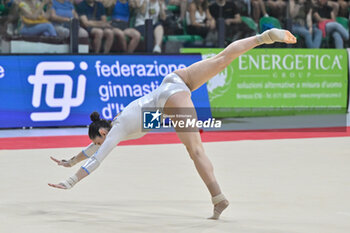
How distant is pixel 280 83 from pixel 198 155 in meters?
10.5

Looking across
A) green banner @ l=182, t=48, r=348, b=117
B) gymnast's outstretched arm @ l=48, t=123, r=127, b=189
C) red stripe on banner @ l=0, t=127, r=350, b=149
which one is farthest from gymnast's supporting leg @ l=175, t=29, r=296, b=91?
green banner @ l=182, t=48, r=348, b=117

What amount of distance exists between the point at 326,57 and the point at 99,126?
11293 mm

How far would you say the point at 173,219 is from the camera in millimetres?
5945

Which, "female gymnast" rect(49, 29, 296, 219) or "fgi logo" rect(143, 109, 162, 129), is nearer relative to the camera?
"female gymnast" rect(49, 29, 296, 219)

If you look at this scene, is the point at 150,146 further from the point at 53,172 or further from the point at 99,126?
the point at 99,126

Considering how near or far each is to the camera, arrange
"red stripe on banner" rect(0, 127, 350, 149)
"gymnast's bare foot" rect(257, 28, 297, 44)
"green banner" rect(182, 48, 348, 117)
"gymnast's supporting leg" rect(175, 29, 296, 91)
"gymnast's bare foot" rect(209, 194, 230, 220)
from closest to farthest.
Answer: "gymnast's bare foot" rect(209, 194, 230, 220) → "gymnast's supporting leg" rect(175, 29, 296, 91) → "gymnast's bare foot" rect(257, 28, 297, 44) → "red stripe on banner" rect(0, 127, 350, 149) → "green banner" rect(182, 48, 348, 117)

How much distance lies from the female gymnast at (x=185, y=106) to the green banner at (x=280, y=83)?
9.18 m

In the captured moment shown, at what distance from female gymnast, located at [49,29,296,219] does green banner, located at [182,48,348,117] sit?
362 inches

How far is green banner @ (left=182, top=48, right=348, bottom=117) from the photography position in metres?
15.7

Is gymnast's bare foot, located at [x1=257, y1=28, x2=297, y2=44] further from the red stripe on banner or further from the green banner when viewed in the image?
the green banner

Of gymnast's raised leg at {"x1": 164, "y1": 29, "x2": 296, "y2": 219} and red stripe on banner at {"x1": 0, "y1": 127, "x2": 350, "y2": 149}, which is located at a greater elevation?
gymnast's raised leg at {"x1": 164, "y1": 29, "x2": 296, "y2": 219}

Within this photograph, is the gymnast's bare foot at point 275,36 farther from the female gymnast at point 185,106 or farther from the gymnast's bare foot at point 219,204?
the gymnast's bare foot at point 219,204

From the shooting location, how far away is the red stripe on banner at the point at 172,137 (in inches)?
456

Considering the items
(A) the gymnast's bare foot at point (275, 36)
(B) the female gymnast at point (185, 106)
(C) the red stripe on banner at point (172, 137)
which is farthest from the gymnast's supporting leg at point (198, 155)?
(C) the red stripe on banner at point (172, 137)
